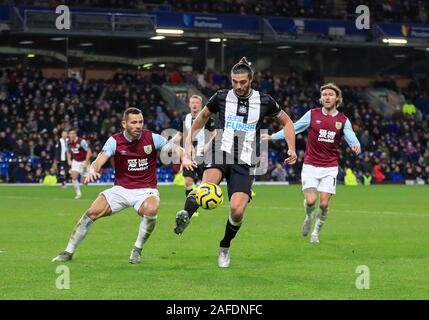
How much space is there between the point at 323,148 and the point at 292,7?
4084cm

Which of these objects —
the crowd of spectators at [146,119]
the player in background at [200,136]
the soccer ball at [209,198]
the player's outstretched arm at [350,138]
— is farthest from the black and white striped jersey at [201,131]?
the crowd of spectators at [146,119]

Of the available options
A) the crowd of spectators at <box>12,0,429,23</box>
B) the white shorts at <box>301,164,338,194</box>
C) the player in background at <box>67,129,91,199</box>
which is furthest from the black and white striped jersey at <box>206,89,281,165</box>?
the crowd of spectators at <box>12,0,429,23</box>

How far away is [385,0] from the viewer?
61.9 metres

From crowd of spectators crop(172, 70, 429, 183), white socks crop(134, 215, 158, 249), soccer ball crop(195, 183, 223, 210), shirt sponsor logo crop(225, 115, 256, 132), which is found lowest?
crowd of spectators crop(172, 70, 429, 183)

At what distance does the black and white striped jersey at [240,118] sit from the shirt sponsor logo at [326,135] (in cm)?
445

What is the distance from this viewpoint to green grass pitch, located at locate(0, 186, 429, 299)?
11398mm

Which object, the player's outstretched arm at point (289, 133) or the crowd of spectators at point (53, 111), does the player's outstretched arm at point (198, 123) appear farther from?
the crowd of spectators at point (53, 111)

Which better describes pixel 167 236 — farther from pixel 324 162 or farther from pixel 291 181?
pixel 291 181

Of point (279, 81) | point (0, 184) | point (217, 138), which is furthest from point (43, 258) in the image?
point (279, 81)

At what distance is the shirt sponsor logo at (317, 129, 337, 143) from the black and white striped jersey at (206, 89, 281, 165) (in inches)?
175

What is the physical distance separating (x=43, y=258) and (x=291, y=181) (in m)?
33.7

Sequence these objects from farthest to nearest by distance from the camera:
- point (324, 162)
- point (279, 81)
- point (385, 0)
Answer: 1. point (385, 0)
2. point (279, 81)
3. point (324, 162)

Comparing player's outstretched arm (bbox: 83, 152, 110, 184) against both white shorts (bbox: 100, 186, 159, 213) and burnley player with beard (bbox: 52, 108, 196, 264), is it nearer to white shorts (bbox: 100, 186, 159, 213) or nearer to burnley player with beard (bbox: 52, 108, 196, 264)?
burnley player with beard (bbox: 52, 108, 196, 264)

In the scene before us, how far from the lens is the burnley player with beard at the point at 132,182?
1391cm
